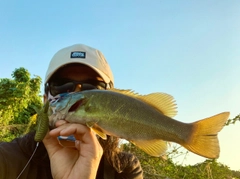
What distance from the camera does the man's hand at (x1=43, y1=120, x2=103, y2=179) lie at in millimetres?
1788

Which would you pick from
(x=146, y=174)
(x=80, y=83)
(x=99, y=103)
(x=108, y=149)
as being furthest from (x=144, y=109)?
(x=146, y=174)

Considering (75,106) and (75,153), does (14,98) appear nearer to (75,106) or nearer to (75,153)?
(75,153)

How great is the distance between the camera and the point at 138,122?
5.56ft

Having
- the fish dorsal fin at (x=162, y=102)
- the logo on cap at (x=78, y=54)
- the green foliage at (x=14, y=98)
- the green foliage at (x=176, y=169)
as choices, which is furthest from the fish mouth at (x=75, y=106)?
the green foliage at (x=14, y=98)

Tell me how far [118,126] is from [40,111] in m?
0.53

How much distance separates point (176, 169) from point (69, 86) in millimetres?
3599

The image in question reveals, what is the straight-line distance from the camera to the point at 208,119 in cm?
166

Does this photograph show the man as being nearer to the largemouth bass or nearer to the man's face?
the man's face

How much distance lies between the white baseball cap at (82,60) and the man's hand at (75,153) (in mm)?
627

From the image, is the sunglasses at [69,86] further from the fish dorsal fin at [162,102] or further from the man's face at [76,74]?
the fish dorsal fin at [162,102]

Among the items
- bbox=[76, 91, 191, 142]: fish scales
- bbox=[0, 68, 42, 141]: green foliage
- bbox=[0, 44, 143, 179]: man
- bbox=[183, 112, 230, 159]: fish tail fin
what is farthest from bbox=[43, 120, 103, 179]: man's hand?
bbox=[0, 68, 42, 141]: green foliage

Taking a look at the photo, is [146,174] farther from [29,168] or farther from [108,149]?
[29,168]

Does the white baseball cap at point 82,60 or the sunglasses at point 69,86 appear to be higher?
the white baseball cap at point 82,60

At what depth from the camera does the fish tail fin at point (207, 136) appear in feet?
5.32
